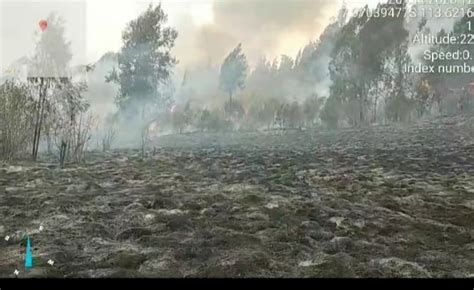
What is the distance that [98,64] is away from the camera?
3432 mm

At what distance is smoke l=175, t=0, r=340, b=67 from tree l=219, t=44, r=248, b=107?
0.12 feet

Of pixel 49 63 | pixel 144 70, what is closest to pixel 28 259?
pixel 49 63

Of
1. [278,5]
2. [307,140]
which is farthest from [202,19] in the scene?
[307,140]

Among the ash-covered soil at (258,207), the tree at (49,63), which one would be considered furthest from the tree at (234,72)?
the tree at (49,63)

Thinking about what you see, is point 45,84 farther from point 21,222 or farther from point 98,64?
point 21,222

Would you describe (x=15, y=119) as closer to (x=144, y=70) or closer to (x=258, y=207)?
(x=144, y=70)

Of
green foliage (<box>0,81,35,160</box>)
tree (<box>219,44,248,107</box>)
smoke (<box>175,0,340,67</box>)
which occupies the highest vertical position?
smoke (<box>175,0,340,67</box>)

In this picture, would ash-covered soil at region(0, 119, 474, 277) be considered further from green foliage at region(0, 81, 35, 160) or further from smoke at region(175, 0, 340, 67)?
smoke at region(175, 0, 340, 67)

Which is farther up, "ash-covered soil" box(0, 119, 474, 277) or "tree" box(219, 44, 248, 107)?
"tree" box(219, 44, 248, 107)

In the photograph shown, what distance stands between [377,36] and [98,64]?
160 cm

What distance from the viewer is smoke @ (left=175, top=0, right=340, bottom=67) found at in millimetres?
3430

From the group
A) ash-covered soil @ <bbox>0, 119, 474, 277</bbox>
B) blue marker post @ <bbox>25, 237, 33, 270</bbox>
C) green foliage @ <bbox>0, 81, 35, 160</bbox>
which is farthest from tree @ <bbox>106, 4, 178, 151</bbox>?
blue marker post @ <bbox>25, 237, 33, 270</bbox>

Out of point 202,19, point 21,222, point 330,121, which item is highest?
point 202,19

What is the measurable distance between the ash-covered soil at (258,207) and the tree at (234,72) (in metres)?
0.28
